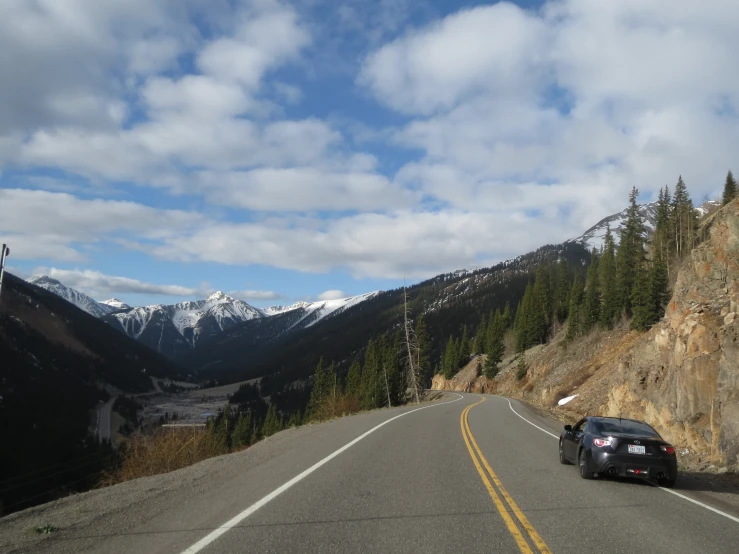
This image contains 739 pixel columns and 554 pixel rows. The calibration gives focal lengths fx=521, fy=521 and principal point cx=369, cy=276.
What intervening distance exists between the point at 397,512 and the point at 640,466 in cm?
544

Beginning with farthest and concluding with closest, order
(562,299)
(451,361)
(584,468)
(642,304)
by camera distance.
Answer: (451,361) < (562,299) < (642,304) < (584,468)

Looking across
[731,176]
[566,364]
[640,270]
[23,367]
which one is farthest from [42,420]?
[731,176]

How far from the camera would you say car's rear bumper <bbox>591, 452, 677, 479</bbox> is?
974cm

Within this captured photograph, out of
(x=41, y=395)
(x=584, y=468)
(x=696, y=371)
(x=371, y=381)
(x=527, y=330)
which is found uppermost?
(x=527, y=330)

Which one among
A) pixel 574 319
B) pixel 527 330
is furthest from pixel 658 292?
pixel 527 330

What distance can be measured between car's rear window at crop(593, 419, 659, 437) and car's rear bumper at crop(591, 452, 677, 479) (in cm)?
71

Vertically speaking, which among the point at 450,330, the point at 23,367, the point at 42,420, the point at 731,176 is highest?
the point at 731,176

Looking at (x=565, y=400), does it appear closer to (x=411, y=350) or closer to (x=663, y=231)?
(x=411, y=350)

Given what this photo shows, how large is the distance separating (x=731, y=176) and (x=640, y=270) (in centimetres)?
3784

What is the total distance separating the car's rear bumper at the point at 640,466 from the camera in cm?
974

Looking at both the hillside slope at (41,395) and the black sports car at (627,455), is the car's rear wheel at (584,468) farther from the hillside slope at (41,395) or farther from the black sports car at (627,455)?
the hillside slope at (41,395)

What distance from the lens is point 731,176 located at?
7869 cm

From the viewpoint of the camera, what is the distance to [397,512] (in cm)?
700

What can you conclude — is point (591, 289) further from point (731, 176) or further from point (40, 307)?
point (40, 307)
